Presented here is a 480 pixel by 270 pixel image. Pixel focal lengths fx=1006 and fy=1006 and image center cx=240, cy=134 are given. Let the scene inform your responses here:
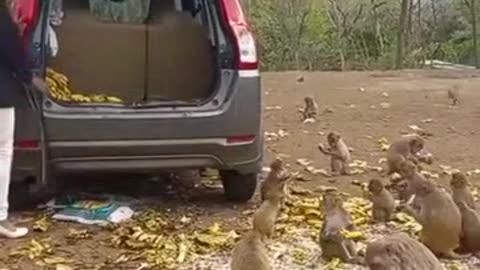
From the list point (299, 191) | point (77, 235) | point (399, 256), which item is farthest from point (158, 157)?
point (399, 256)

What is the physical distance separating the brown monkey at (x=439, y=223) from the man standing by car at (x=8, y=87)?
7.86 feet

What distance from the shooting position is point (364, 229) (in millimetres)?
6137

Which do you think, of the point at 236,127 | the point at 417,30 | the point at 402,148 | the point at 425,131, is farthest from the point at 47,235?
the point at 417,30

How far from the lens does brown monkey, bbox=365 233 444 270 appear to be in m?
4.27

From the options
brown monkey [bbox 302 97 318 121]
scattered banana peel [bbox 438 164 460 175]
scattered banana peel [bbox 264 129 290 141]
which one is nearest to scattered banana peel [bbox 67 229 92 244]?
scattered banana peel [bbox 438 164 460 175]

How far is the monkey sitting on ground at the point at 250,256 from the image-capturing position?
186 inches

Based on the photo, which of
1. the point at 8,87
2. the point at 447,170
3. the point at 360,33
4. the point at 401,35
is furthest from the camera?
the point at 360,33

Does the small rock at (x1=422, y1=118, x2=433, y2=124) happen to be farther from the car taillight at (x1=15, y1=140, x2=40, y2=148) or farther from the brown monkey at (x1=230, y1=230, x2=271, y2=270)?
the brown monkey at (x1=230, y1=230, x2=271, y2=270)

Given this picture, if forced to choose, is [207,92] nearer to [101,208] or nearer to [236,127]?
[236,127]

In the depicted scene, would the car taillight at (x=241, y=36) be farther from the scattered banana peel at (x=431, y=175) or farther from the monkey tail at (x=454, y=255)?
the scattered banana peel at (x=431, y=175)

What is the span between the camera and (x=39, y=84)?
611 centimetres

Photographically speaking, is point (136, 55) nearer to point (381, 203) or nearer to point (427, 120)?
point (381, 203)

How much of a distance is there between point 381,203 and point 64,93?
220cm

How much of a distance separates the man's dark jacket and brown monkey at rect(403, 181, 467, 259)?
2.45 metres
